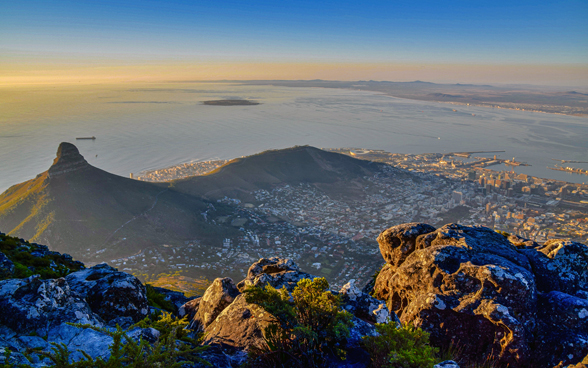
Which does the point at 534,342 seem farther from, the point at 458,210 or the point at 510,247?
the point at 458,210

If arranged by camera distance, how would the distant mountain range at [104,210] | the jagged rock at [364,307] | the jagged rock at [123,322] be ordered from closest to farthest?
the jagged rock at [364,307], the jagged rock at [123,322], the distant mountain range at [104,210]

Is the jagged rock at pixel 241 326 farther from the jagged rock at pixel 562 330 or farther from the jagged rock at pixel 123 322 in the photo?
the jagged rock at pixel 562 330

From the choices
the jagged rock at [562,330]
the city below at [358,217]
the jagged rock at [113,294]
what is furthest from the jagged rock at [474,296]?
the city below at [358,217]

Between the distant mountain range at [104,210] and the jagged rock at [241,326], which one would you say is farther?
the distant mountain range at [104,210]

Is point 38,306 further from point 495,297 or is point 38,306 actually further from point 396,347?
point 495,297

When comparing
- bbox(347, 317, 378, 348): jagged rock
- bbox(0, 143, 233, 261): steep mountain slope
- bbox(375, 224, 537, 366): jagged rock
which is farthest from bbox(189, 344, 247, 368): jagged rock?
bbox(0, 143, 233, 261): steep mountain slope

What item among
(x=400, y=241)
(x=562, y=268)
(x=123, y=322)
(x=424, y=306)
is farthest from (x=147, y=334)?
(x=562, y=268)

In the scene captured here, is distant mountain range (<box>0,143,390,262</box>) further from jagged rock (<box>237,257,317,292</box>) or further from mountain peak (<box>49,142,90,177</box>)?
jagged rock (<box>237,257,317,292</box>)
